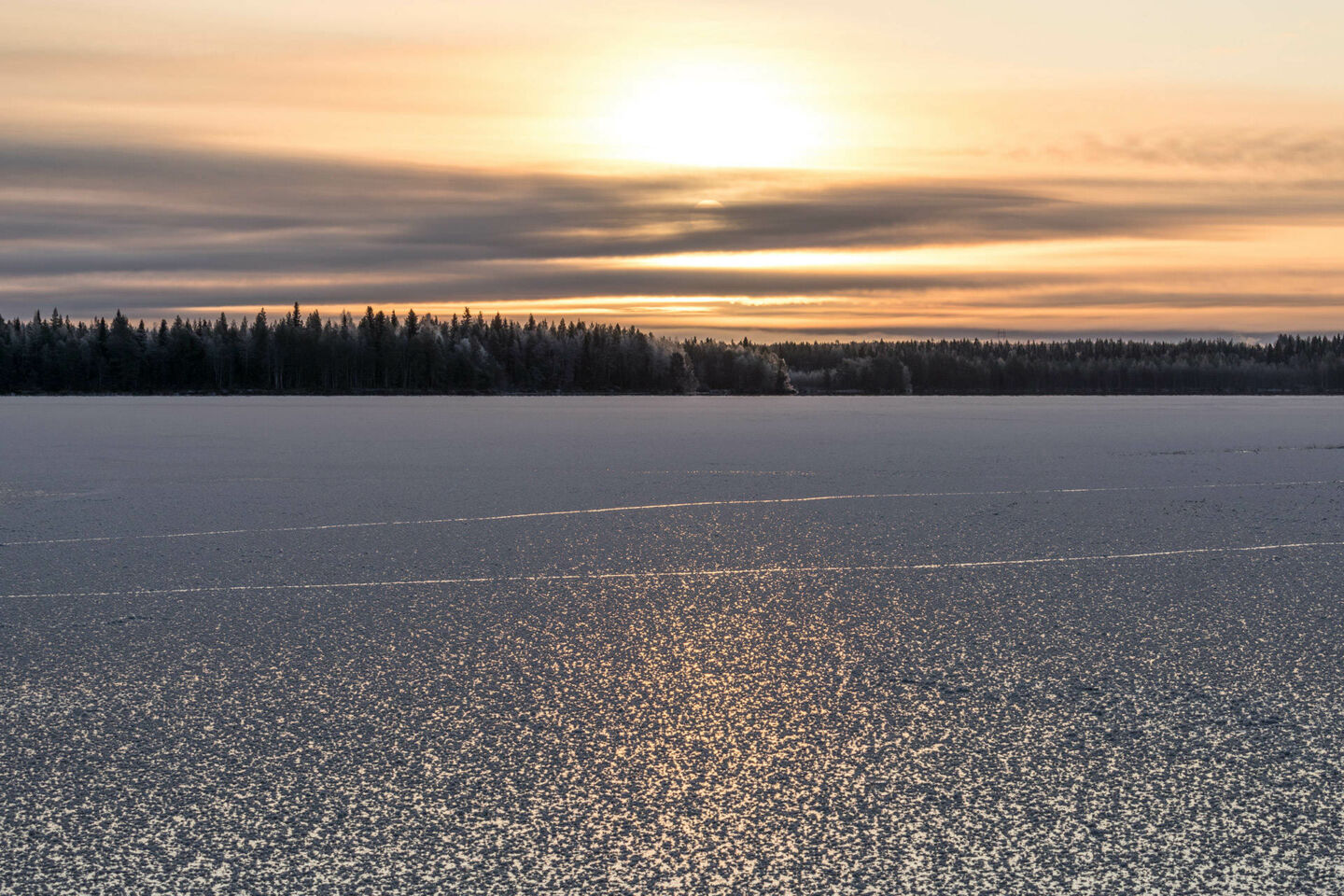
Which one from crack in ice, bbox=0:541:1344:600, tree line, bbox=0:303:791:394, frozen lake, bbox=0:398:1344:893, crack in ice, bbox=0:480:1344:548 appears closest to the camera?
frozen lake, bbox=0:398:1344:893

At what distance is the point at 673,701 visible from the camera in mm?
6766

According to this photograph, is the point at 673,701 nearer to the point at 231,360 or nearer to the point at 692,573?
the point at 692,573

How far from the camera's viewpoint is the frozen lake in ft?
15.1

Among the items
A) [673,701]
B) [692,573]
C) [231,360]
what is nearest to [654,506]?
[692,573]

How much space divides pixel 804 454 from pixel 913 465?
442cm

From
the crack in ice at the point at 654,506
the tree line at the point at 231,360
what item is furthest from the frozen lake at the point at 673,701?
the tree line at the point at 231,360

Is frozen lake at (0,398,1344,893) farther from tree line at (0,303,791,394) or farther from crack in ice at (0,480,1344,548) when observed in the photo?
tree line at (0,303,791,394)

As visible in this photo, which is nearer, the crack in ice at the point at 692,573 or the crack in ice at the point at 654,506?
the crack in ice at the point at 692,573

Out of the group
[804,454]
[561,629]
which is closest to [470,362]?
[804,454]

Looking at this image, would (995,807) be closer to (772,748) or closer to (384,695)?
(772,748)

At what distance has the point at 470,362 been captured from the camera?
192625mm

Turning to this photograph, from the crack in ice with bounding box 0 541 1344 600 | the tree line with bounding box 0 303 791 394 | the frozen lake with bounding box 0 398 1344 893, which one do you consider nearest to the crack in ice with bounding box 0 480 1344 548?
the frozen lake with bounding box 0 398 1344 893

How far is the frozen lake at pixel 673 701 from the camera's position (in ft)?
15.1

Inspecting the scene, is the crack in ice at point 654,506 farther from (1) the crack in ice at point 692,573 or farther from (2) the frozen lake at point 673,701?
(1) the crack in ice at point 692,573
